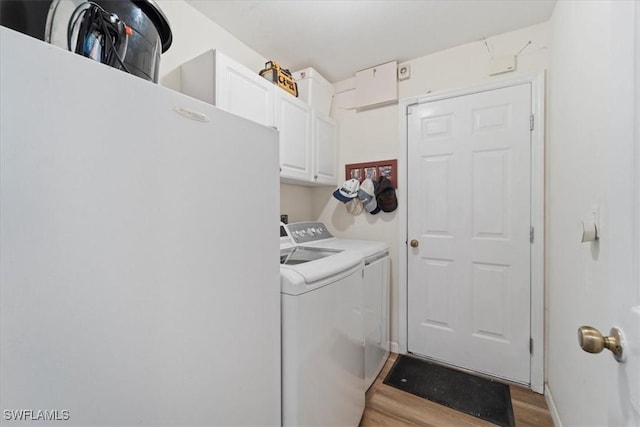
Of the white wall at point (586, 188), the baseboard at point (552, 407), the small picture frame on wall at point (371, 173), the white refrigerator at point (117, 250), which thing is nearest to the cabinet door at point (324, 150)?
the small picture frame on wall at point (371, 173)

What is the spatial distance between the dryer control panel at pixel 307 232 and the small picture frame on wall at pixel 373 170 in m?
0.57

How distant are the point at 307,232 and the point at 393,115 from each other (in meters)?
1.27

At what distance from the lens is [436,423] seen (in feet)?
4.95

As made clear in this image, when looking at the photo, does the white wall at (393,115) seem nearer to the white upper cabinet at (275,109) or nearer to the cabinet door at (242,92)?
the white upper cabinet at (275,109)

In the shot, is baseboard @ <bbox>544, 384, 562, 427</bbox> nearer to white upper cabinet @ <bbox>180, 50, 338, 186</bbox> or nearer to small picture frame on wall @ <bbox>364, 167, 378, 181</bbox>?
small picture frame on wall @ <bbox>364, 167, 378, 181</bbox>

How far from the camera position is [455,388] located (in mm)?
1791

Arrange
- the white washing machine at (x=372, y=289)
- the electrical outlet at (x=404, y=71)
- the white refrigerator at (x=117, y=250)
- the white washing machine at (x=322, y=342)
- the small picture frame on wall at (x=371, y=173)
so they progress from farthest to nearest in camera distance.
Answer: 1. the small picture frame on wall at (x=371, y=173)
2. the electrical outlet at (x=404, y=71)
3. the white washing machine at (x=372, y=289)
4. the white washing machine at (x=322, y=342)
5. the white refrigerator at (x=117, y=250)

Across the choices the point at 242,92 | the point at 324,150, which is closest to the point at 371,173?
the point at 324,150

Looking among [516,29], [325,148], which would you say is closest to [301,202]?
[325,148]

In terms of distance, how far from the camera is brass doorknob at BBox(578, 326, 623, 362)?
49 cm

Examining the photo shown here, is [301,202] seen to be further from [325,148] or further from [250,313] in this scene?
[250,313]

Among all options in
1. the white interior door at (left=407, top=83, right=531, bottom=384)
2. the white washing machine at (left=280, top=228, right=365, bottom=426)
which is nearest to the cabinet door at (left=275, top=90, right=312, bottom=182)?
the white washing machine at (left=280, top=228, right=365, bottom=426)

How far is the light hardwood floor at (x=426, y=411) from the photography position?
1515 millimetres

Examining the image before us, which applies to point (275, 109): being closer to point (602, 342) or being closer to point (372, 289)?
point (372, 289)
